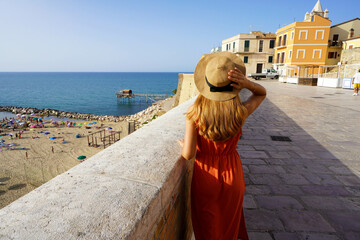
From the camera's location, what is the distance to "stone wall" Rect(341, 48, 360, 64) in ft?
94.5

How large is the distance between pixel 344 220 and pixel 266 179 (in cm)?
110

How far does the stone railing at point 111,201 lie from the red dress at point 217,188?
169 mm

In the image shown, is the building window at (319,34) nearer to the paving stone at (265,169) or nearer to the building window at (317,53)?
the building window at (317,53)

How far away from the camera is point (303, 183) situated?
10.7ft

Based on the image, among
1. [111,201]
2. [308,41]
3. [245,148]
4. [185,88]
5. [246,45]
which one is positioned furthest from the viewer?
[246,45]

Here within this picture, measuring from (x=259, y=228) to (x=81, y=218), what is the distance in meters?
2.13

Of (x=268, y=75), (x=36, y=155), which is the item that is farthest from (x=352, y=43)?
(x=36, y=155)

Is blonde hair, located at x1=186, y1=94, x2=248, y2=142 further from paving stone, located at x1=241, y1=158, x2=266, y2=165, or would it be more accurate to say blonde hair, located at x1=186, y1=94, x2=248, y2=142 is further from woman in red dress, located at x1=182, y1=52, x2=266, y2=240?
paving stone, located at x1=241, y1=158, x2=266, y2=165

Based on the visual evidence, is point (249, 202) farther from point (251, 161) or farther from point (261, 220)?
point (251, 161)

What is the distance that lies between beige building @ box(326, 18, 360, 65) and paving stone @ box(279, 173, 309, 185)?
3906cm

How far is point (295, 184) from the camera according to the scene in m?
3.23

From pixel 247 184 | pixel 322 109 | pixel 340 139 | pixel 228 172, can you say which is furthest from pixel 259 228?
pixel 322 109

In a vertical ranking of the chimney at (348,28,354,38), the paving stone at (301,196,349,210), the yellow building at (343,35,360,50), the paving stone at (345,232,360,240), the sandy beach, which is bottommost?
the sandy beach

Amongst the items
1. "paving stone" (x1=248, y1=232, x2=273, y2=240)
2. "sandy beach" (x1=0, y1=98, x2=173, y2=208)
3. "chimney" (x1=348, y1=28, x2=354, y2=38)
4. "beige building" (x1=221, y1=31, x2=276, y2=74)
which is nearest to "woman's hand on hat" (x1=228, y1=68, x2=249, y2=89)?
"paving stone" (x1=248, y1=232, x2=273, y2=240)
